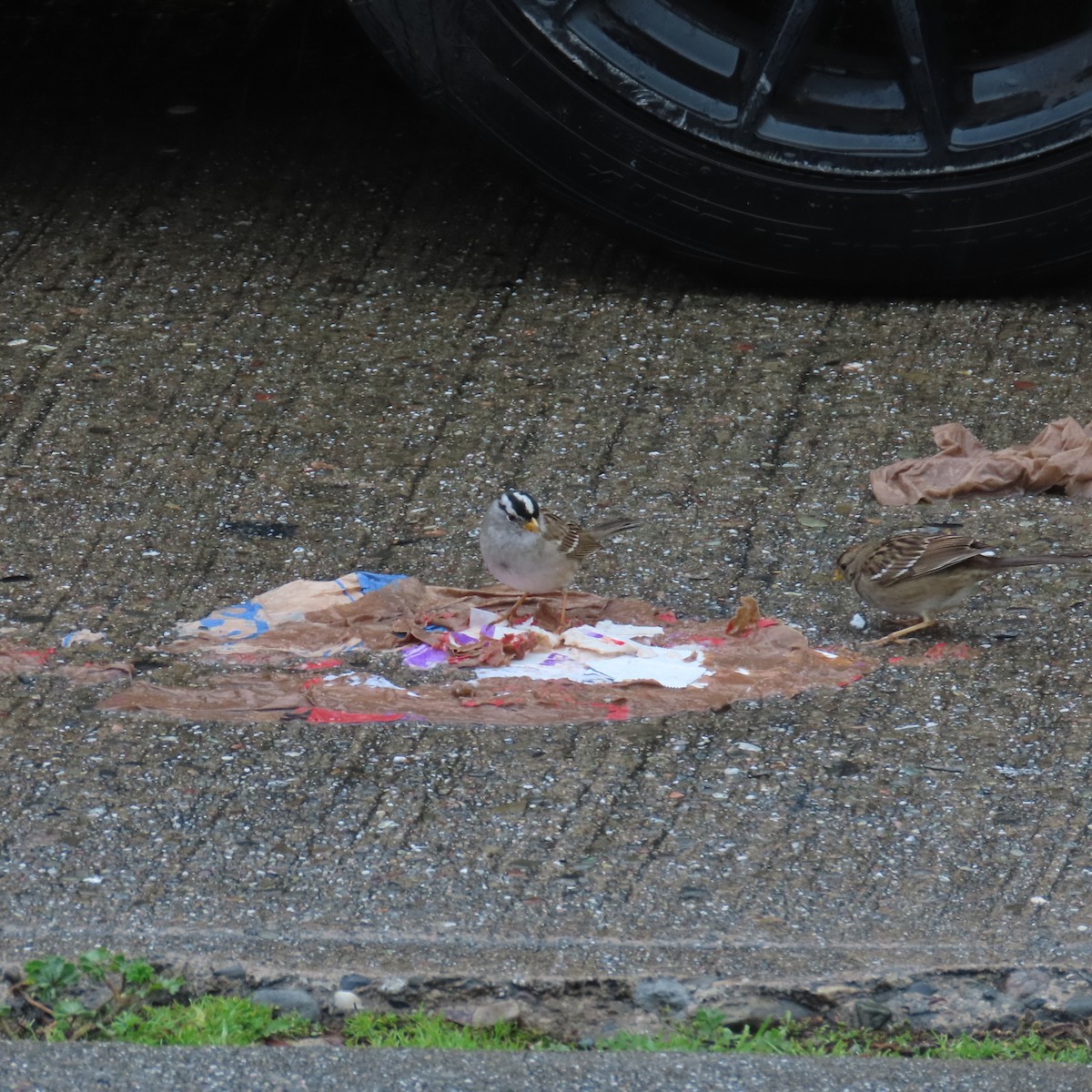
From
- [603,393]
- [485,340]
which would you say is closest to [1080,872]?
[603,393]

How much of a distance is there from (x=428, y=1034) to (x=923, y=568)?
6.60 feet

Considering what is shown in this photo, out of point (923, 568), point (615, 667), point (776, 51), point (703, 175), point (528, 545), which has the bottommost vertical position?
point (615, 667)

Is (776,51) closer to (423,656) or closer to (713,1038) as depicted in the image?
(423,656)

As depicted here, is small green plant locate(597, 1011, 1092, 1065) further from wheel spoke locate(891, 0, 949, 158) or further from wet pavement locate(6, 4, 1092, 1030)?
wheel spoke locate(891, 0, 949, 158)

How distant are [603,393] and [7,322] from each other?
2.08 metres

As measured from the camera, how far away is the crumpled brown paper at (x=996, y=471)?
530 cm

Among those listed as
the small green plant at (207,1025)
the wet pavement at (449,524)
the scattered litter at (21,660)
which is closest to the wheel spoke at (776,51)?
the wet pavement at (449,524)

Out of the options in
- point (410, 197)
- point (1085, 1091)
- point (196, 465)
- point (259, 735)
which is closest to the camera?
point (1085, 1091)

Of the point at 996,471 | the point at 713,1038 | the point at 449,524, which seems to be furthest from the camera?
the point at 996,471

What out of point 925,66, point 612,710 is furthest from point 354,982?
point 925,66

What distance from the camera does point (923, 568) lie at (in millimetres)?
4605

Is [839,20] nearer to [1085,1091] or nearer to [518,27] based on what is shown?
[518,27]

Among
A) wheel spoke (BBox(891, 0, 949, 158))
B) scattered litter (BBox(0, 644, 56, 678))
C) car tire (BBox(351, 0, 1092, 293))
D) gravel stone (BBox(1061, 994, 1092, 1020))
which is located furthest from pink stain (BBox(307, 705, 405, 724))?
wheel spoke (BBox(891, 0, 949, 158))

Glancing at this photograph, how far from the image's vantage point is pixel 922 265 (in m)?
6.16
